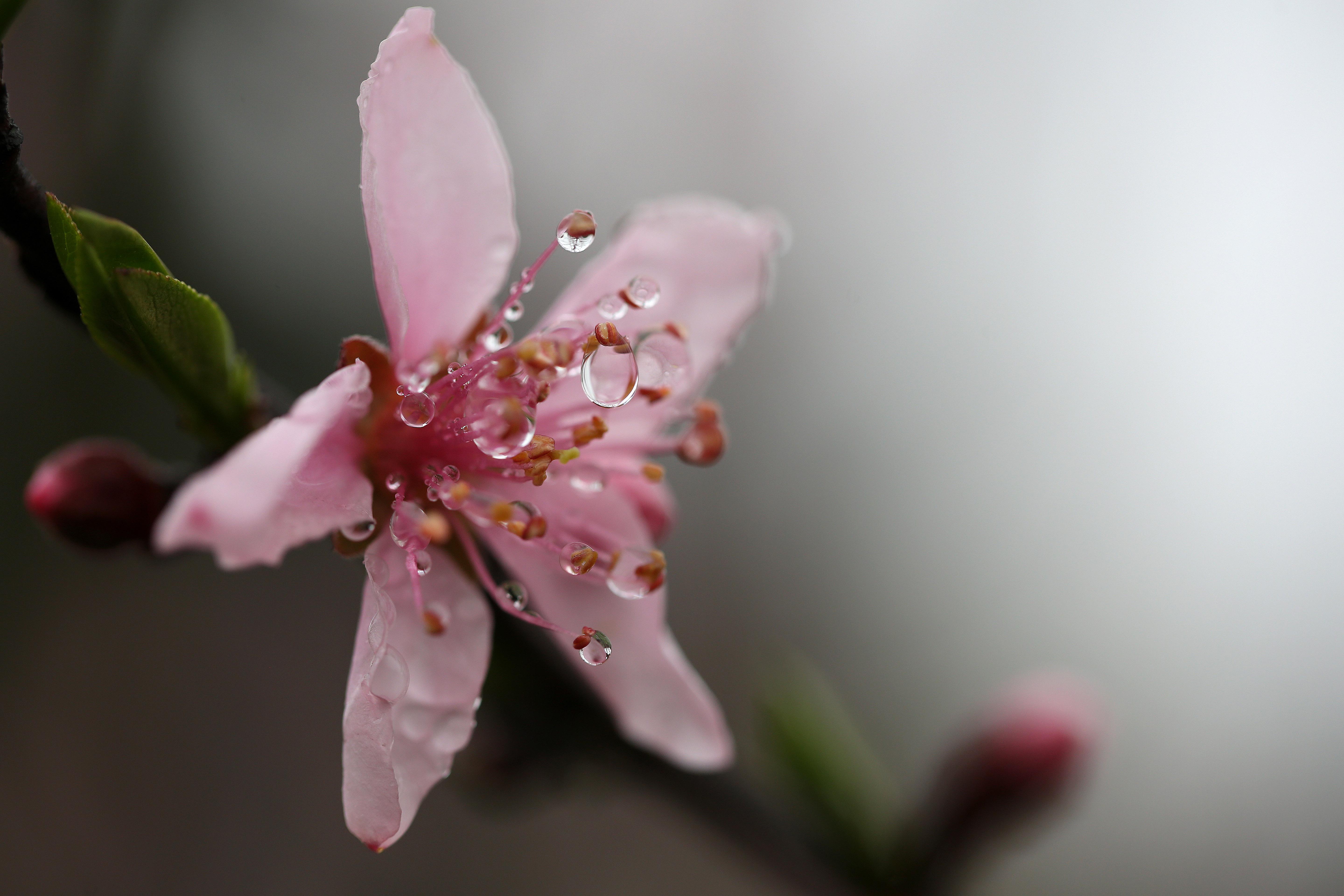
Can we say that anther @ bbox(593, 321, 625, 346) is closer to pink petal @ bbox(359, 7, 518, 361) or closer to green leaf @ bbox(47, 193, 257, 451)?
pink petal @ bbox(359, 7, 518, 361)

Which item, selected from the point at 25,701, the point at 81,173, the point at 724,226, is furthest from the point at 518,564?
the point at 25,701

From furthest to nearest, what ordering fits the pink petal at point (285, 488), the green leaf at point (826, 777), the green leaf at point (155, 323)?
the green leaf at point (826, 777) → the green leaf at point (155, 323) → the pink petal at point (285, 488)

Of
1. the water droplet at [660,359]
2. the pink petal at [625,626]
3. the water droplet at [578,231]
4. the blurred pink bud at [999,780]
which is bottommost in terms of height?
the blurred pink bud at [999,780]

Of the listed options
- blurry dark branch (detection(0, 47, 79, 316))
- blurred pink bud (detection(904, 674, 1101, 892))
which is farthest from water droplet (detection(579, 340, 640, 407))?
blurred pink bud (detection(904, 674, 1101, 892))

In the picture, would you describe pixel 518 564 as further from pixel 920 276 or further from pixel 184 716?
pixel 920 276

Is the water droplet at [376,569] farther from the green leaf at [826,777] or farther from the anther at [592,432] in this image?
the green leaf at [826,777]

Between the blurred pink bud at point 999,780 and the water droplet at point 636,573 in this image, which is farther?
the blurred pink bud at point 999,780

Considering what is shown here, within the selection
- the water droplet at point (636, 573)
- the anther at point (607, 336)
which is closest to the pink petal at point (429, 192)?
the anther at point (607, 336)
